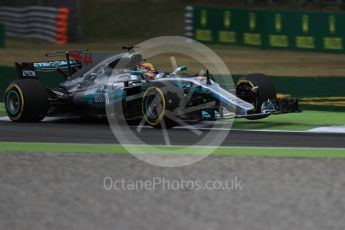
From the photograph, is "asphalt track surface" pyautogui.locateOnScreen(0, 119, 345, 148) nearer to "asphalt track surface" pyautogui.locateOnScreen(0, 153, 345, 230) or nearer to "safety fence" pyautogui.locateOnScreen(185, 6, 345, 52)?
"asphalt track surface" pyautogui.locateOnScreen(0, 153, 345, 230)

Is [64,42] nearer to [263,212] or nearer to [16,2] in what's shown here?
[16,2]

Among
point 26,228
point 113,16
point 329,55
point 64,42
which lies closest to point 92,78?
point 26,228

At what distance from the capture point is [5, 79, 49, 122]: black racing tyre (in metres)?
12.5

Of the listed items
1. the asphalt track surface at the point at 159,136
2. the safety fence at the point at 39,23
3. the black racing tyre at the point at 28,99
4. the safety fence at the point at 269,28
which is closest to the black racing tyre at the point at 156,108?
the asphalt track surface at the point at 159,136

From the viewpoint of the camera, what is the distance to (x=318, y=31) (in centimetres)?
2427

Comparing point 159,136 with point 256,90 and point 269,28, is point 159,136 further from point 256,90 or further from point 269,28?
point 269,28

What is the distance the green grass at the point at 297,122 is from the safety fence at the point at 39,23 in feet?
63.8

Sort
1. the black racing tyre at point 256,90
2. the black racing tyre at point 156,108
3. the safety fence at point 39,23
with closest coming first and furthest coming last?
the black racing tyre at point 156,108, the black racing tyre at point 256,90, the safety fence at point 39,23

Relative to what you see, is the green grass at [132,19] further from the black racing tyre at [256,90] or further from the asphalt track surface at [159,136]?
the asphalt track surface at [159,136]

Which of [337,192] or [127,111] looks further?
[127,111]

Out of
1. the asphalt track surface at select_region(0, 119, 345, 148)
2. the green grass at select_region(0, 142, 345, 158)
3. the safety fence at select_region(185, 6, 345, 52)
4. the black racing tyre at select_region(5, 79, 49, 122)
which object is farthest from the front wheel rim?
the safety fence at select_region(185, 6, 345, 52)

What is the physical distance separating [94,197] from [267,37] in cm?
1907

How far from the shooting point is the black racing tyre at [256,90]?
12.3 meters

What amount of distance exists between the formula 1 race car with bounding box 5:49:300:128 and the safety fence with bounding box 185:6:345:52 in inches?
459
